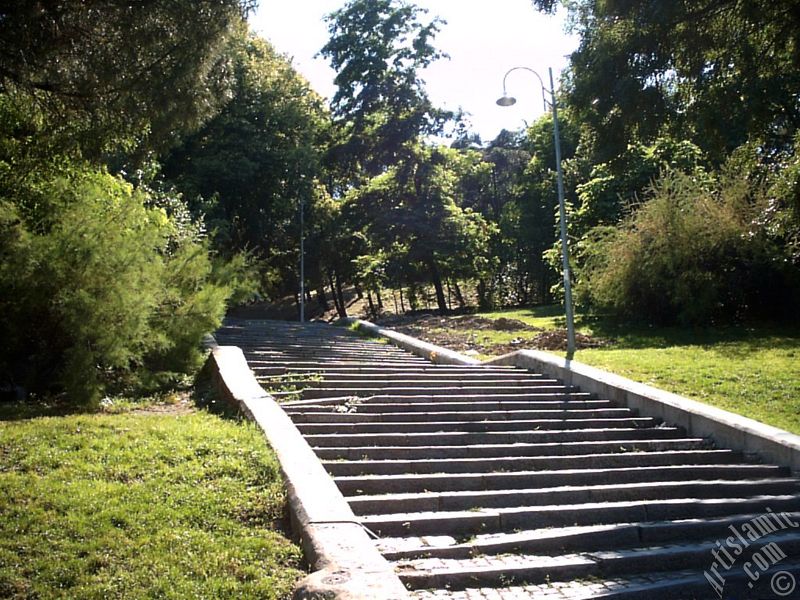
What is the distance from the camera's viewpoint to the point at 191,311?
12.3 metres

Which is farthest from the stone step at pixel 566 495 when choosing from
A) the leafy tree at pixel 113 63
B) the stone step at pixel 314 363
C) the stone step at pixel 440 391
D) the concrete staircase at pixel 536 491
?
the stone step at pixel 314 363

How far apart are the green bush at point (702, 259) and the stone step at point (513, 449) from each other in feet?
33.8

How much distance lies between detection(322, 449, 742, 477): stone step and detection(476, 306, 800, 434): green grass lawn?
1.44m

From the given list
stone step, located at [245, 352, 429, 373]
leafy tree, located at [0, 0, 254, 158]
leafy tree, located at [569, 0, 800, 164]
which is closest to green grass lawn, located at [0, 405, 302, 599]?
leafy tree, located at [0, 0, 254, 158]

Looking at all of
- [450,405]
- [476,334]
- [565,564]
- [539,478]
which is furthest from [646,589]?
[476,334]

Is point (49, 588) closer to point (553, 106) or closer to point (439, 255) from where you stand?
point (553, 106)

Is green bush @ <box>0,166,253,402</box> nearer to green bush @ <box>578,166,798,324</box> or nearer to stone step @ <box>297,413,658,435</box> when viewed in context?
stone step @ <box>297,413,658,435</box>

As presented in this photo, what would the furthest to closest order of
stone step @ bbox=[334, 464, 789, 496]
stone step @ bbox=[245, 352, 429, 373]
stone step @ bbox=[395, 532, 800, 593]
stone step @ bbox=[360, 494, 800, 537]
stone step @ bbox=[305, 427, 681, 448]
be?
stone step @ bbox=[245, 352, 429, 373] < stone step @ bbox=[305, 427, 681, 448] < stone step @ bbox=[334, 464, 789, 496] < stone step @ bbox=[360, 494, 800, 537] < stone step @ bbox=[395, 532, 800, 593]

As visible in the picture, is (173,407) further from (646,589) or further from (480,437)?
(646,589)

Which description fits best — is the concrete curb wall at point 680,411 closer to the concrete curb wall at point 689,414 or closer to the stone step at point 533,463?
the concrete curb wall at point 689,414

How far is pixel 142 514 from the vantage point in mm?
5492

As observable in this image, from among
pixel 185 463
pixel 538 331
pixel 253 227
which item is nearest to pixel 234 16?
pixel 185 463

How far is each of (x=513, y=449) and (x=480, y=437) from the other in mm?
484

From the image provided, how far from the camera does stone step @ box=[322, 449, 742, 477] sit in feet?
24.8
